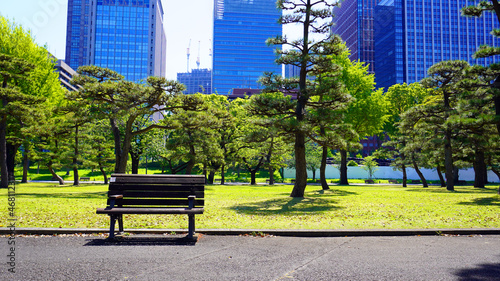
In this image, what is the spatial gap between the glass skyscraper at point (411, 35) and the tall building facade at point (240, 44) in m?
46.8

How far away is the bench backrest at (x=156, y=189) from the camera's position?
6.37 metres

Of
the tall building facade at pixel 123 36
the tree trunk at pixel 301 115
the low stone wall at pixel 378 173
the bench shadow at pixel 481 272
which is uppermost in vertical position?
the tall building facade at pixel 123 36

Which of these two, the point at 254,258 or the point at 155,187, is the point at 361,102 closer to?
the point at 155,187

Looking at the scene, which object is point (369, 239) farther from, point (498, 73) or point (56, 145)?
point (56, 145)

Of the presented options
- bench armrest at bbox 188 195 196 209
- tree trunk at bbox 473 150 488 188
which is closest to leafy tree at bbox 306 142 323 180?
tree trunk at bbox 473 150 488 188

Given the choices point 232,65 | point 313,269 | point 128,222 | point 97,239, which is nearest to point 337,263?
point 313,269

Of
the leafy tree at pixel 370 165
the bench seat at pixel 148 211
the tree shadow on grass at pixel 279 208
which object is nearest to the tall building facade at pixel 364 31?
the leafy tree at pixel 370 165

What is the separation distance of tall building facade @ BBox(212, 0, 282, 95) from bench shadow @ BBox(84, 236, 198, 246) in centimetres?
15697

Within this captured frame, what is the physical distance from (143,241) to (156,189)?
100cm

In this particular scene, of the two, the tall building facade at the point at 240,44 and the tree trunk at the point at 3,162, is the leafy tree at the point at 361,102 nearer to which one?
the tree trunk at the point at 3,162

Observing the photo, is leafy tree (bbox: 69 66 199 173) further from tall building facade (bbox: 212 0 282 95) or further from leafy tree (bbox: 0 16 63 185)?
tall building facade (bbox: 212 0 282 95)

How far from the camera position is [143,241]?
5.98 metres

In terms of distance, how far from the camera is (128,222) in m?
7.77

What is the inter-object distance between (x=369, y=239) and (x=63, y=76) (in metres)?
99.0
